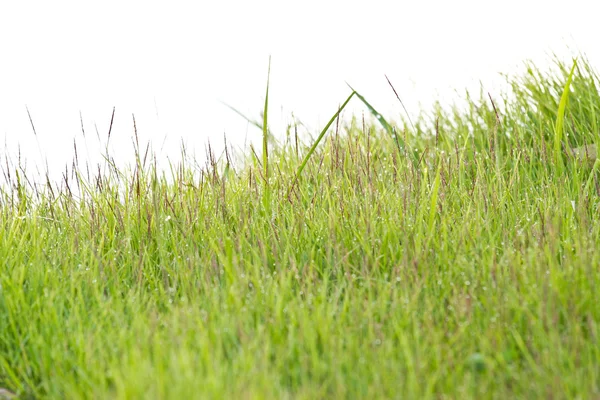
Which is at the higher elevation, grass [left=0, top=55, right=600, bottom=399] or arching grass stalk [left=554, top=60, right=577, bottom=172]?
arching grass stalk [left=554, top=60, right=577, bottom=172]

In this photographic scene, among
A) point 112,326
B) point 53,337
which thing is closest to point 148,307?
point 112,326

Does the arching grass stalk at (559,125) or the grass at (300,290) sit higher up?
the arching grass stalk at (559,125)

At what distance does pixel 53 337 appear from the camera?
2113 mm

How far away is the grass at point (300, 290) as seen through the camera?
186cm

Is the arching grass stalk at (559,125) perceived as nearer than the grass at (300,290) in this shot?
No

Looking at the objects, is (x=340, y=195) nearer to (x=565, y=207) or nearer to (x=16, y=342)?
(x=565, y=207)

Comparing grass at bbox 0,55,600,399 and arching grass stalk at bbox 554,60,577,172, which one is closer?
grass at bbox 0,55,600,399

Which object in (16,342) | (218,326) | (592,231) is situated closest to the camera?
(218,326)

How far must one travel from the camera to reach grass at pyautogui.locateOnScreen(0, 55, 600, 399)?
186 centimetres

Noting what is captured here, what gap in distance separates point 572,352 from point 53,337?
60.0 inches

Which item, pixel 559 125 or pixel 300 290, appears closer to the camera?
pixel 300 290

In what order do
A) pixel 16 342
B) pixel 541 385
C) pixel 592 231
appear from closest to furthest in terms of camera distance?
pixel 541 385 < pixel 16 342 < pixel 592 231

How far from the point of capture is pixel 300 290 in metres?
2.43

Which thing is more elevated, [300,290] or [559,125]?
[559,125]
